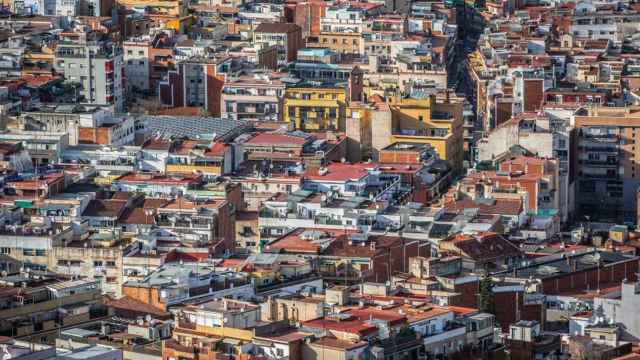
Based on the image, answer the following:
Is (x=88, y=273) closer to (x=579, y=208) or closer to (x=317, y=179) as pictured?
(x=317, y=179)

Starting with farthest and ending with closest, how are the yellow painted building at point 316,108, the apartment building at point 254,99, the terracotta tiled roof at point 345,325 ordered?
1. the apartment building at point 254,99
2. the yellow painted building at point 316,108
3. the terracotta tiled roof at point 345,325

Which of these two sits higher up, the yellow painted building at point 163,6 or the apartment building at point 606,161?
the yellow painted building at point 163,6

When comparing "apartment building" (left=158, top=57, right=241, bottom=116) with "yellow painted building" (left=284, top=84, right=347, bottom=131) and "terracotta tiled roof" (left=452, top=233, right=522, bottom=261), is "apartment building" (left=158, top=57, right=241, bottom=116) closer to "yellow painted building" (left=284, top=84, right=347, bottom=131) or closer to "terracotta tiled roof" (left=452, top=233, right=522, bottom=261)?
"yellow painted building" (left=284, top=84, right=347, bottom=131)

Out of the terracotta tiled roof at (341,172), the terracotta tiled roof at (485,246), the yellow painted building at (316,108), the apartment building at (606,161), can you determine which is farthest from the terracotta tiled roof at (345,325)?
the yellow painted building at (316,108)

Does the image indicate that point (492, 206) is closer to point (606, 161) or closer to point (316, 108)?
point (606, 161)

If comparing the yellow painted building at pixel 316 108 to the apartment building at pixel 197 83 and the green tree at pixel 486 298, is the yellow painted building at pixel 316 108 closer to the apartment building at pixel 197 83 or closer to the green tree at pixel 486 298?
the apartment building at pixel 197 83

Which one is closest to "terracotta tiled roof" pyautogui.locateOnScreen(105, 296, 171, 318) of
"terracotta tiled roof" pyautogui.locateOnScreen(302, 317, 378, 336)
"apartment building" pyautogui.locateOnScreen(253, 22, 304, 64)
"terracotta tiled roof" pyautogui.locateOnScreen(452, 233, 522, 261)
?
"terracotta tiled roof" pyautogui.locateOnScreen(302, 317, 378, 336)
